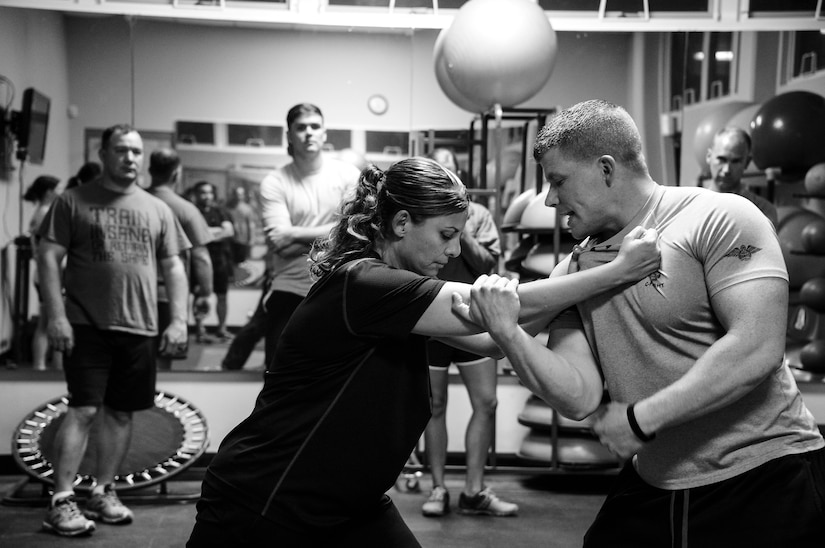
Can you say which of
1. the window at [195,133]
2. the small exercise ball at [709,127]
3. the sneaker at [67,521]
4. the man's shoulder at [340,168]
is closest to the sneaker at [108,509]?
the sneaker at [67,521]

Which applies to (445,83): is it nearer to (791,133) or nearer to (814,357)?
(791,133)

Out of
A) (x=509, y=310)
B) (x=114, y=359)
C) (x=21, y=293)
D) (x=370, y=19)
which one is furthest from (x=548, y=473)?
(x=509, y=310)

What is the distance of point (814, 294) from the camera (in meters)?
4.53

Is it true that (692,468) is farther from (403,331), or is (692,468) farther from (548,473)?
(548,473)

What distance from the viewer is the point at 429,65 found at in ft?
15.5

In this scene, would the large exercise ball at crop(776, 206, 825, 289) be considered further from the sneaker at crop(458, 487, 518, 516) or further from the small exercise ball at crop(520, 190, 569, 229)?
the sneaker at crop(458, 487, 518, 516)

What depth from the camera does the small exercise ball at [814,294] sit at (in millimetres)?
4512

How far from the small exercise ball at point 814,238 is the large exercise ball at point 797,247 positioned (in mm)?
31

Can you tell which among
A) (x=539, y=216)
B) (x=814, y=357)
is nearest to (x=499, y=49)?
(x=539, y=216)

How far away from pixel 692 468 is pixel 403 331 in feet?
1.90

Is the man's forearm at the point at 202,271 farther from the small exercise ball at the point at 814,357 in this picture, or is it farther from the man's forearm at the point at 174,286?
the small exercise ball at the point at 814,357

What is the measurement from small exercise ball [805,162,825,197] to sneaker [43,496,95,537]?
11.7 ft

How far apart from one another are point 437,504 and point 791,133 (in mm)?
2439

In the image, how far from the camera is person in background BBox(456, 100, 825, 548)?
5.25ft
